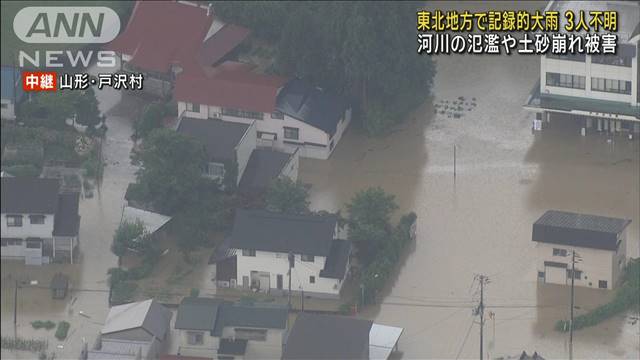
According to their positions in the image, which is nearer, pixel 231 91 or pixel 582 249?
pixel 582 249

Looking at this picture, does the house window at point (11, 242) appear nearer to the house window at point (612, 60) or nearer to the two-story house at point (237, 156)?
the two-story house at point (237, 156)

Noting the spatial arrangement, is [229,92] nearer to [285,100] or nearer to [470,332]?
[285,100]

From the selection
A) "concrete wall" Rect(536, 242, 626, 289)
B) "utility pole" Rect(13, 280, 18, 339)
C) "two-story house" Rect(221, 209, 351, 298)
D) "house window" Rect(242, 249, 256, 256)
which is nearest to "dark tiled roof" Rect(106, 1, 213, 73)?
"two-story house" Rect(221, 209, 351, 298)

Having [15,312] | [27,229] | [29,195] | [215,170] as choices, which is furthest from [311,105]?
[15,312]

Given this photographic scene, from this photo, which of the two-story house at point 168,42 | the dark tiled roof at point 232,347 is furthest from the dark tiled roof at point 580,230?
the two-story house at point 168,42

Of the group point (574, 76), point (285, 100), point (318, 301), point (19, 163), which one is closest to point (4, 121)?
point (19, 163)

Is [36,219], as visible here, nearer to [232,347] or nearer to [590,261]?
[232,347]

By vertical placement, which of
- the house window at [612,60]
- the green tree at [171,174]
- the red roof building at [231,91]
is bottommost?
the green tree at [171,174]
